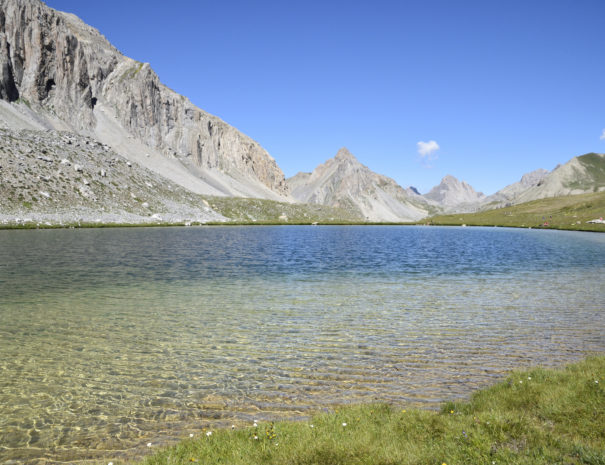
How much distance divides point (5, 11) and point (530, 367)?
26195 cm

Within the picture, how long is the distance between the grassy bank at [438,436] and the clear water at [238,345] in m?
1.39

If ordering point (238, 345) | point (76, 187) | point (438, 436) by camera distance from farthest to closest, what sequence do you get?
point (76, 187), point (238, 345), point (438, 436)

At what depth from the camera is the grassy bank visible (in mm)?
8336

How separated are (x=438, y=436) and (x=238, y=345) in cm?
1006

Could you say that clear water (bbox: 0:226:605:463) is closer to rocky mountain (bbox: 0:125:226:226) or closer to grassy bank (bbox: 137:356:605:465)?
grassy bank (bbox: 137:356:605:465)

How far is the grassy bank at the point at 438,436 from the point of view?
27.3 ft

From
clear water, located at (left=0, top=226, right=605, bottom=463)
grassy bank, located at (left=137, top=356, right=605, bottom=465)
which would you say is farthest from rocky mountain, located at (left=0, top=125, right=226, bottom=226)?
grassy bank, located at (left=137, top=356, right=605, bottom=465)

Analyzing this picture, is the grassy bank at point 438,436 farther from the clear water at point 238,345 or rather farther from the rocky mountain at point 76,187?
the rocky mountain at point 76,187

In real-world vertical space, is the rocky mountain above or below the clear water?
above

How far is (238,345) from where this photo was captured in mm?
17391

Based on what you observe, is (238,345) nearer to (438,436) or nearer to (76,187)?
(438,436)

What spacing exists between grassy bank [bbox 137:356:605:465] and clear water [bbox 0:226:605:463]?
1.39m

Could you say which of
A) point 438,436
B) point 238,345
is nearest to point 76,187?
point 238,345

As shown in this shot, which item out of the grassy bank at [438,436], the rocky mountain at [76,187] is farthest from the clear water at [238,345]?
the rocky mountain at [76,187]
